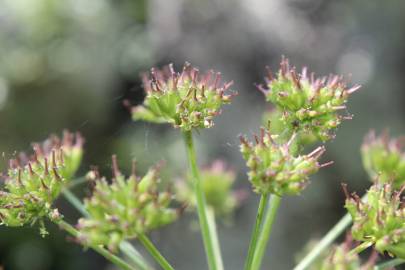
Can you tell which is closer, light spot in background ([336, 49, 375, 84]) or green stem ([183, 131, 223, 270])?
green stem ([183, 131, 223, 270])

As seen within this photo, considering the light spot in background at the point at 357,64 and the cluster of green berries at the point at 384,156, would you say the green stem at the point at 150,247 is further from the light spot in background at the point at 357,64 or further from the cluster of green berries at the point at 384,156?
the light spot in background at the point at 357,64

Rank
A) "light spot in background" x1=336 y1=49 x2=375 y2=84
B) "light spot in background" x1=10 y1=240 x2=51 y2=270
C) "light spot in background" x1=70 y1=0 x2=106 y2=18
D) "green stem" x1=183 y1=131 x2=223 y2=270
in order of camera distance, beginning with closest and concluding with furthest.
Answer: "green stem" x1=183 y1=131 x2=223 y2=270, "light spot in background" x1=336 y1=49 x2=375 y2=84, "light spot in background" x1=10 y1=240 x2=51 y2=270, "light spot in background" x1=70 y1=0 x2=106 y2=18

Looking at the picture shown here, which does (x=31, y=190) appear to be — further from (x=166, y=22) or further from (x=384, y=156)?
(x=166, y=22)

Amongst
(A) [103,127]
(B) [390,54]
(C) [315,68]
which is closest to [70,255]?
(A) [103,127]

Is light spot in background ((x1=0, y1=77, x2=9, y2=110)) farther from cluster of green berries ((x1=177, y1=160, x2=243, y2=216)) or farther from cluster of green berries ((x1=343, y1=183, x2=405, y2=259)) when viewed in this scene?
cluster of green berries ((x1=343, y1=183, x2=405, y2=259))

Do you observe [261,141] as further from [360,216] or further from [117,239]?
[117,239]

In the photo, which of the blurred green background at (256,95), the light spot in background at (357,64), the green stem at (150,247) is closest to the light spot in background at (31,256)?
the blurred green background at (256,95)

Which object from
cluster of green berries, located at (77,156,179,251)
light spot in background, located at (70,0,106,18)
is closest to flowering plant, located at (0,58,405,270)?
cluster of green berries, located at (77,156,179,251)
